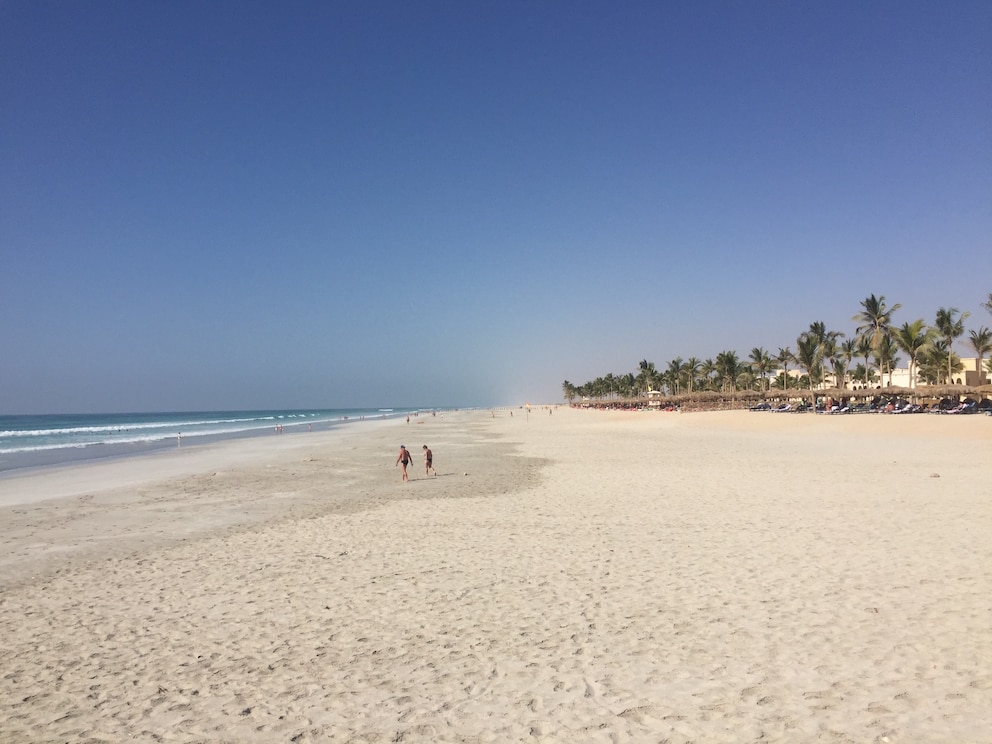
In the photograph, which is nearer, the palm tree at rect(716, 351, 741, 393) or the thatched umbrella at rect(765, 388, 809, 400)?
the thatched umbrella at rect(765, 388, 809, 400)

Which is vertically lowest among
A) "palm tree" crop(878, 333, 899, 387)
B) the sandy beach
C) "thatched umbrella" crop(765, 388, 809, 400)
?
the sandy beach

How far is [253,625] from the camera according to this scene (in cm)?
727

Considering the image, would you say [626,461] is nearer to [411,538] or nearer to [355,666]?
[411,538]

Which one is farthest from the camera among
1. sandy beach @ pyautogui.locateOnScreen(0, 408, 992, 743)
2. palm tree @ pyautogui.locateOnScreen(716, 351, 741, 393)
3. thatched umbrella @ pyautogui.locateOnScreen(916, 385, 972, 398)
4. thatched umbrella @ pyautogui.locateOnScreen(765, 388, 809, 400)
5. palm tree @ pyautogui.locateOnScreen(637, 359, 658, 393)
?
palm tree @ pyautogui.locateOnScreen(637, 359, 658, 393)

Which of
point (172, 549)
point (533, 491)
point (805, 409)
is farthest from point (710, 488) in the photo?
point (805, 409)

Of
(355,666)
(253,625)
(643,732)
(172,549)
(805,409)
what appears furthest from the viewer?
(805,409)

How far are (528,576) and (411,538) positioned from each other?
348cm

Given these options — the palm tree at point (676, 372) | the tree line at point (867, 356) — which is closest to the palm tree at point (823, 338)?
the tree line at point (867, 356)

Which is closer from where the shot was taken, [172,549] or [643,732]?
[643,732]

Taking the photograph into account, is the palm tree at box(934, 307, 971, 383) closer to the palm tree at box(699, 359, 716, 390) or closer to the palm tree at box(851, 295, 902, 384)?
the palm tree at box(851, 295, 902, 384)

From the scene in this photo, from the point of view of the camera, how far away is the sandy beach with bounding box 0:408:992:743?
197 inches

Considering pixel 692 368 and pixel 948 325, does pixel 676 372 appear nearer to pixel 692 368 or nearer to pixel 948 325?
pixel 692 368

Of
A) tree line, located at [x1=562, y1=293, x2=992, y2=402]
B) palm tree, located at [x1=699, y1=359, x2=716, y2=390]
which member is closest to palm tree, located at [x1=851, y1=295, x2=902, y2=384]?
tree line, located at [x1=562, y1=293, x2=992, y2=402]

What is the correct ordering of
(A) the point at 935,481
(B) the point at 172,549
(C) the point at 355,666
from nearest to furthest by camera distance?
(C) the point at 355,666, (B) the point at 172,549, (A) the point at 935,481
